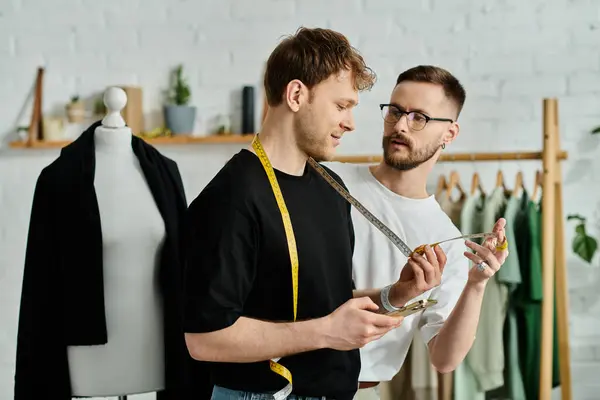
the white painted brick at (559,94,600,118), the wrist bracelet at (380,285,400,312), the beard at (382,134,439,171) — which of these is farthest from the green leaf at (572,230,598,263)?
the wrist bracelet at (380,285,400,312)

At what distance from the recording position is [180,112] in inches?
154

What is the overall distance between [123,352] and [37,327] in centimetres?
23

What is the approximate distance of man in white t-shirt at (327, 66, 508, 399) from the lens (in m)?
2.38

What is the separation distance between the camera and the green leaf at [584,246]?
3516 mm

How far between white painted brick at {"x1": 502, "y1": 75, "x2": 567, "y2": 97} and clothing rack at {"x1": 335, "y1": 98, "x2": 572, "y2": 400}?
0.47m

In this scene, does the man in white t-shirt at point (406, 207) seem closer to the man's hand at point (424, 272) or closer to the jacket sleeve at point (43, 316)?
the man's hand at point (424, 272)

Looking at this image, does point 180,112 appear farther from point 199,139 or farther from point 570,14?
point 570,14

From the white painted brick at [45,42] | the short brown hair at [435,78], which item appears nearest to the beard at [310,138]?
the short brown hair at [435,78]

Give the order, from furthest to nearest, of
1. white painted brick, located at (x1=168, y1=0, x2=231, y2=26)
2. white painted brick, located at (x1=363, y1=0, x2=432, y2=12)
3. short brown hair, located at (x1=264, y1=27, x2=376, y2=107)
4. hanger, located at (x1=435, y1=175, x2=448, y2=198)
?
white painted brick, located at (x1=168, y1=0, x2=231, y2=26) < white painted brick, located at (x1=363, y1=0, x2=432, y2=12) < hanger, located at (x1=435, y1=175, x2=448, y2=198) < short brown hair, located at (x1=264, y1=27, x2=376, y2=107)

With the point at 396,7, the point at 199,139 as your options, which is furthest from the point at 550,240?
the point at 199,139

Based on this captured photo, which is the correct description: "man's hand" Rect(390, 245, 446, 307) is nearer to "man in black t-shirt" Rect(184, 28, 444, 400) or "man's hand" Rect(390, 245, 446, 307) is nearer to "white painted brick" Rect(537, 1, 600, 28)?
"man in black t-shirt" Rect(184, 28, 444, 400)

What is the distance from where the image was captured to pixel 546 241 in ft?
10.4

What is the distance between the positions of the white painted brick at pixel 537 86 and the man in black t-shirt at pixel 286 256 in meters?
2.17

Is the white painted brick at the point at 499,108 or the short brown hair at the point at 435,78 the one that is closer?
the short brown hair at the point at 435,78
